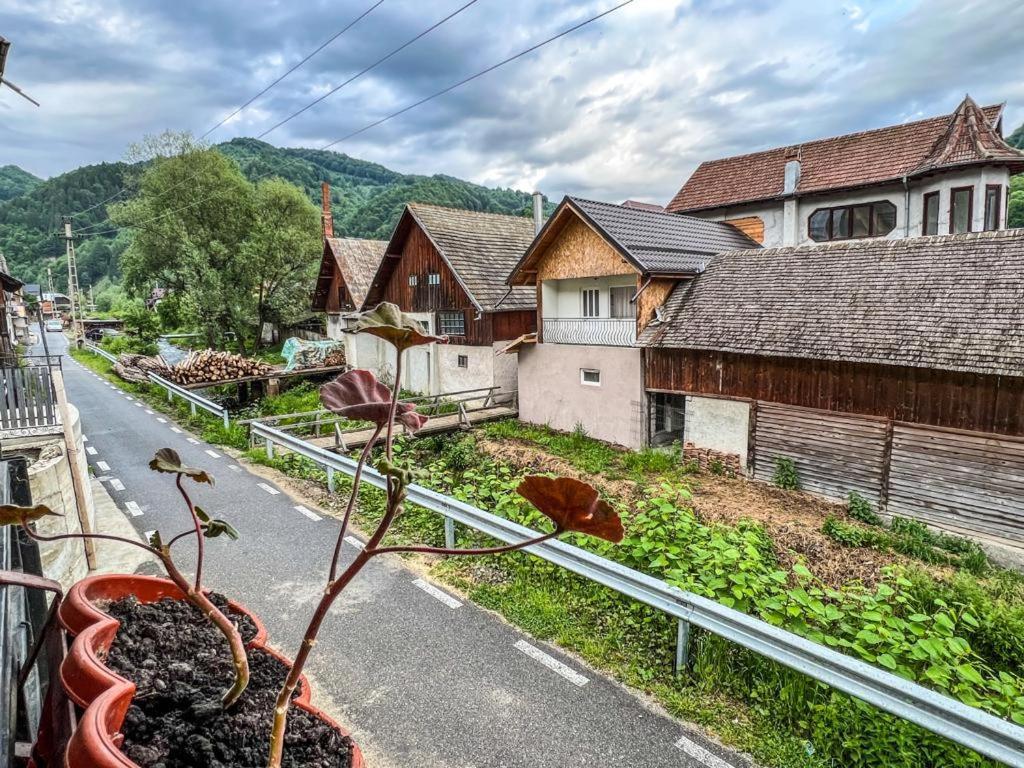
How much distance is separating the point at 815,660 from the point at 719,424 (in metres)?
10.3

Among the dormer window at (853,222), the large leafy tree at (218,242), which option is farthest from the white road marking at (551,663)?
the large leafy tree at (218,242)

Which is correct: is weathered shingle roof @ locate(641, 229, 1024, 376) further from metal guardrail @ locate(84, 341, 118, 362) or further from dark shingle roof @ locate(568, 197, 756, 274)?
metal guardrail @ locate(84, 341, 118, 362)

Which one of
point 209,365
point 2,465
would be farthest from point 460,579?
point 209,365

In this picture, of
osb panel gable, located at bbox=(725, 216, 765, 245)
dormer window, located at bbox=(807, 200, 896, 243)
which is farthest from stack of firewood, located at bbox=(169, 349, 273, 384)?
dormer window, located at bbox=(807, 200, 896, 243)

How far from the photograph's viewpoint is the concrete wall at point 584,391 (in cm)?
1525

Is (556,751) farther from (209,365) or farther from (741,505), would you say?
(209,365)

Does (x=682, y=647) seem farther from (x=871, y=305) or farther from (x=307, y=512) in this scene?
(x=871, y=305)

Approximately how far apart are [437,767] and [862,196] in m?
24.6

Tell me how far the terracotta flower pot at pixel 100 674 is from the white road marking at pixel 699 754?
248cm

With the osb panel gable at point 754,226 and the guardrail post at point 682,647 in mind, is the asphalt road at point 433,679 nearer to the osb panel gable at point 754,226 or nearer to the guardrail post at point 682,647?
the guardrail post at point 682,647

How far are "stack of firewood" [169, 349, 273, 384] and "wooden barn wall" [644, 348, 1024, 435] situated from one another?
1610 centimetres

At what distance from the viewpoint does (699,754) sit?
149 inches

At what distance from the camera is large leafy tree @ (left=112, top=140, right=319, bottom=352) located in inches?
1102

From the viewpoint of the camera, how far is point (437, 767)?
3721 mm
